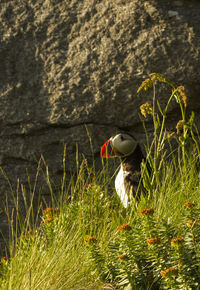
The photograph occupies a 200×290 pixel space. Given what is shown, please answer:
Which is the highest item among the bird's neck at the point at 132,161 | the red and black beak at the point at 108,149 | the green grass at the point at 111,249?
the red and black beak at the point at 108,149

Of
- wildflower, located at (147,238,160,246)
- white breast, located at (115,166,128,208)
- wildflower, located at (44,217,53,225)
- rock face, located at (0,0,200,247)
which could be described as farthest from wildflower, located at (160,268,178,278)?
rock face, located at (0,0,200,247)

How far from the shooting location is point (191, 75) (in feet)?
13.6

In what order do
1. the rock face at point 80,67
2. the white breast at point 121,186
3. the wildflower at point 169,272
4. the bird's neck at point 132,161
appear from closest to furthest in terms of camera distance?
the wildflower at point 169,272 → the white breast at point 121,186 → the bird's neck at point 132,161 → the rock face at point 80,67

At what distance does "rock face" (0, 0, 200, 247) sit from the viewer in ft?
13.7

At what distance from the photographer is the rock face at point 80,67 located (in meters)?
4.19

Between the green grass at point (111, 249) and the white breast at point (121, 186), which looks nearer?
the green grass at point (111, 249)

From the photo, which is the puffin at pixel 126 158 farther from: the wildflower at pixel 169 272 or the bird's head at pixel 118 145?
the wildflower at pixel 169 272

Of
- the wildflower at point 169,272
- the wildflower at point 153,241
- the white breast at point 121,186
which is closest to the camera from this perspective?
the wildflower at point 169,272

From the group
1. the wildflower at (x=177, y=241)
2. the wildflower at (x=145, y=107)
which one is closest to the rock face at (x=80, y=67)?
the wildflower at (x=145, y=107)

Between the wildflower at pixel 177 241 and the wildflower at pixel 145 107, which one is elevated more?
the wildflower at pixel 145 107

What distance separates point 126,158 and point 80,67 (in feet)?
2.82

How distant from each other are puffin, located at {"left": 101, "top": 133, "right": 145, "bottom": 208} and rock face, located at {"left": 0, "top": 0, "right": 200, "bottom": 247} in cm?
31

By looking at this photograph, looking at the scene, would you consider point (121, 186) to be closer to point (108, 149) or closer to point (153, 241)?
point (108, 149)

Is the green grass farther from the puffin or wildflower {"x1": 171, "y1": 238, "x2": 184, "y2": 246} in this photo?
the puffin
